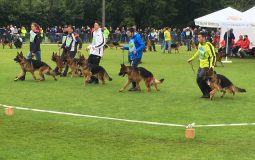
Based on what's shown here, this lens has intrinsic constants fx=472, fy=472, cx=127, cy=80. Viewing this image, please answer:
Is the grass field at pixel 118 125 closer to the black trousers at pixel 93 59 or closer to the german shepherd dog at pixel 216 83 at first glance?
the german shepherd dog at pixel 216 83

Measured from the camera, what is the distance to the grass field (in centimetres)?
732

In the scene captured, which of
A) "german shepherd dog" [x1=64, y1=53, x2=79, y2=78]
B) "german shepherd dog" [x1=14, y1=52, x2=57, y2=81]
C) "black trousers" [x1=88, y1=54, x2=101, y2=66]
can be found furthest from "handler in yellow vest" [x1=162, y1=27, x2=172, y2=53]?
"german shepherd dog" [x1=14, y1=52, x2=57, y2=81]

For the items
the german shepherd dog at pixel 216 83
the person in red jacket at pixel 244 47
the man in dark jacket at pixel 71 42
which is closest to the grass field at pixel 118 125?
the german shepherd dog at pixel 216 83

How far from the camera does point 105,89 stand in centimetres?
1473

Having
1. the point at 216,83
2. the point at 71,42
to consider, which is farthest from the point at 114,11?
the point at 216,83

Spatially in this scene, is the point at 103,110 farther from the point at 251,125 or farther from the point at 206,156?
the point at 206,156

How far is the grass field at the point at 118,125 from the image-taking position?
7.32 meters

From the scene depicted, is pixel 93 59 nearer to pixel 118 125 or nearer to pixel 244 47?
pixel 118 125

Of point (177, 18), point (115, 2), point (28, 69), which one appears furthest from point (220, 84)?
point (177, 18)

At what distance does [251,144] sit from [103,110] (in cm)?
412

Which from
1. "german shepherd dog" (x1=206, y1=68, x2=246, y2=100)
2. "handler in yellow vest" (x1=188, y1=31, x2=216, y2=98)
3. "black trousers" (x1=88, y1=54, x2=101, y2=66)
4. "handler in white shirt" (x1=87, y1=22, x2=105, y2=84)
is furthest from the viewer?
"black trousers" (x1=88, y1=54, x2=101, y2=66)

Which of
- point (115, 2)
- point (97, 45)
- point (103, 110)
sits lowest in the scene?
point (103, 110)

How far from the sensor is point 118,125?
9.29 metres

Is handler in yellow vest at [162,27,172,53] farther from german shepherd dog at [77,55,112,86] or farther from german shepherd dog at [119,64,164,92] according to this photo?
german shepherd dog at [119,64,164,92]
